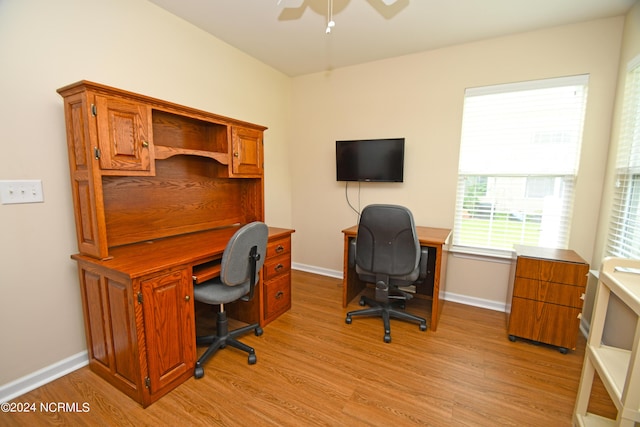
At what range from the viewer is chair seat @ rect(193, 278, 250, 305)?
70.0 inches

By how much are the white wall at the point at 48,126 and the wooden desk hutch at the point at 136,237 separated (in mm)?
160

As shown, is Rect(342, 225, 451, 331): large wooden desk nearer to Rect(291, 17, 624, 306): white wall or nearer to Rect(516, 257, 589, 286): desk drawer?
Rect(291, 17, 624, 306): white wall

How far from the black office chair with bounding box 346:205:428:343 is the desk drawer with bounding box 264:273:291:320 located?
2.34 feet

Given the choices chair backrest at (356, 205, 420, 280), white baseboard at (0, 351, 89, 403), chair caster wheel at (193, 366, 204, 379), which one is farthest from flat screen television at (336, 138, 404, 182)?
white baseboard at (0, 351, 89, 403)

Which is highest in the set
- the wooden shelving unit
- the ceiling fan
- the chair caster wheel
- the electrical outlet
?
the ceiling fan

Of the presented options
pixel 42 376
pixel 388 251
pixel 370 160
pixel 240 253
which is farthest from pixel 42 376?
pixel 370 160

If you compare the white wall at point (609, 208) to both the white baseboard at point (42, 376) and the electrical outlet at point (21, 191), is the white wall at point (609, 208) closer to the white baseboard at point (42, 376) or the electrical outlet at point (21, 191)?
the white baseboard at point (42, 376)

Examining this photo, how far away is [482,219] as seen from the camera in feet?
9.08

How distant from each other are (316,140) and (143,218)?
218cm

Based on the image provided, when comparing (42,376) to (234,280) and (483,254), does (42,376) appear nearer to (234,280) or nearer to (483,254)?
(234,280)

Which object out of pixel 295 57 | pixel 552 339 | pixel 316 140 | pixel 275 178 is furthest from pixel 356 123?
pixel 552 339

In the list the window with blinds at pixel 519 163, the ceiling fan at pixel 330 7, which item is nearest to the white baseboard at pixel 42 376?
the window with blinds at pixel 519 163

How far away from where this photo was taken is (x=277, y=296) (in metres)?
2.51

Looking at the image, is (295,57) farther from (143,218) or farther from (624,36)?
(624,36)
